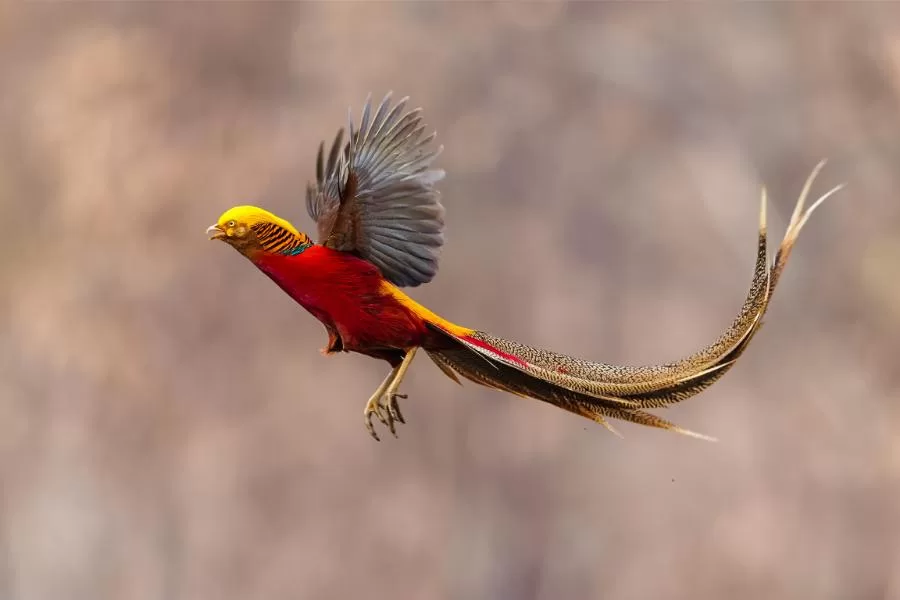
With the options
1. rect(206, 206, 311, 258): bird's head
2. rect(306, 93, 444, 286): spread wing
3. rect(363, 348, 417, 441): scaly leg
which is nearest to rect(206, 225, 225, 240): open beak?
rect(206, 206, 311, 258): bird's head

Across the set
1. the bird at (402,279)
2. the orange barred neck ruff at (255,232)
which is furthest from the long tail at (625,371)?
the orange barred neck ruff at (255,232)

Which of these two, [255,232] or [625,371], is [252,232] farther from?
[625,371]

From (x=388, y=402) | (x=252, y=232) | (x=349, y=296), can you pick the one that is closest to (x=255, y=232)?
(x=252, y=232)

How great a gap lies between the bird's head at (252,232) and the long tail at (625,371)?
183 millimetres

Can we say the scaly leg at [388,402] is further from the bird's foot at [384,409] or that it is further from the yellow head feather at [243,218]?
the yellow head feather at [243,218]

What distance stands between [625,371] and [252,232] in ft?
1.36

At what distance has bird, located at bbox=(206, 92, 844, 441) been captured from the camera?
3.16ft

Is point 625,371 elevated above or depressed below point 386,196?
below

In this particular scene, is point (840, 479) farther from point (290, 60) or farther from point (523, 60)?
point (290, 60)

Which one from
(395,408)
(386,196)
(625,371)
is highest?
(386,196)

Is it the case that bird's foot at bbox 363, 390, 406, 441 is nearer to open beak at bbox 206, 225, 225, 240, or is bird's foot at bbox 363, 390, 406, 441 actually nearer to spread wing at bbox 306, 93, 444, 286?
spread wing at bbox 306, 93, 444, 286

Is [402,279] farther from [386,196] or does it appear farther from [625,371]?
[625,371]

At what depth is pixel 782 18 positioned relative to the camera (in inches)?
68.1

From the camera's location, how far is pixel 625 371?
3.16 ft
